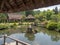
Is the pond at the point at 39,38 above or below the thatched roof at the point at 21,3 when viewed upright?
below

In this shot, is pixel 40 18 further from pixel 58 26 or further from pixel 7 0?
pixel 7 0

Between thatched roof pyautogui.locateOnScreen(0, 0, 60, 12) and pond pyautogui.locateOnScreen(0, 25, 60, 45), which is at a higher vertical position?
thatched roof pyautogui.locateOnScreen(0, 0, 60, 12)

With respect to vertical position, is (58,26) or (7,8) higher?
(7,8)

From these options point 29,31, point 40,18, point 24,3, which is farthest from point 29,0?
point 40,18

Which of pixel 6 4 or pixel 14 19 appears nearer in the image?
pixel 6 4

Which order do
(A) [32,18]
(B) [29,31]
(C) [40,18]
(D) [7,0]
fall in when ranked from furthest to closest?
(A) [32,18], (C) [40,18], (B) [29,31], (D) [7,0]

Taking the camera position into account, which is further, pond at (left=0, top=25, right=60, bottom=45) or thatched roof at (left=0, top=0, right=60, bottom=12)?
pond at (left=0, top=25, right=60, bottom=45)

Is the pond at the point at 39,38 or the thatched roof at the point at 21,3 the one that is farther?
the pond at the point at 39,38

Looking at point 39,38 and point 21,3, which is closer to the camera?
point 21,3

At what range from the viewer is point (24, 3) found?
797mm

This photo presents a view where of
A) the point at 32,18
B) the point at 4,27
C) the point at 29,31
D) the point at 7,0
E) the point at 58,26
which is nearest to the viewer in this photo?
the point at 7,0

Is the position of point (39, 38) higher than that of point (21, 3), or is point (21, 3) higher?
point (21, 3)

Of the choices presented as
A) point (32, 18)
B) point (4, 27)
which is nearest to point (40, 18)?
point (32, 18)

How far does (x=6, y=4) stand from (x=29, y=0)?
0.12 m
